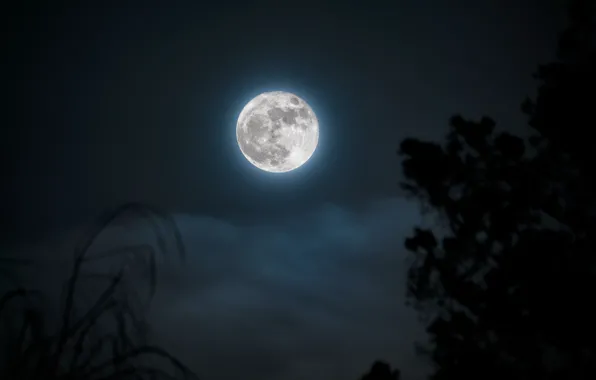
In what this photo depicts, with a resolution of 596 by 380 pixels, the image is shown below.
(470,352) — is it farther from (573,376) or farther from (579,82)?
(579,82)

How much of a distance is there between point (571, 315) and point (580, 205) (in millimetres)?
2868

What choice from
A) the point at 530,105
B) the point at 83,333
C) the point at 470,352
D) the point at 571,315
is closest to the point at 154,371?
the point at 83,333

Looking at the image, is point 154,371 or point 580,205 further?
point 580,205

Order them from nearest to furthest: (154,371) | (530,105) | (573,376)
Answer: (154,371) < (573,376) < (530,105)

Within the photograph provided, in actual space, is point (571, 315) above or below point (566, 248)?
below

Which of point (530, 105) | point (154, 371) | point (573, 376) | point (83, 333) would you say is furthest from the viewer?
point (530, 105)

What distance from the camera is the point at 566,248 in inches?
538

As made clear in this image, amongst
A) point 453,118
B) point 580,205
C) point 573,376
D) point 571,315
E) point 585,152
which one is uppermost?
point 453,118

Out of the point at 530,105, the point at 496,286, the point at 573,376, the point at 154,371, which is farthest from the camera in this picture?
the point at 530,105

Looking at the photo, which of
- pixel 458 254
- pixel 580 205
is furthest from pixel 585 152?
pixel 458 254

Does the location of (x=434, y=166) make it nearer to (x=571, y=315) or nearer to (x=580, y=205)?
(x=580, y=205)

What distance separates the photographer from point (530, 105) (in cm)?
1539

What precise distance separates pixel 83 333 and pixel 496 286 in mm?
9528

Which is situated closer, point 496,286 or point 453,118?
point 496,286
